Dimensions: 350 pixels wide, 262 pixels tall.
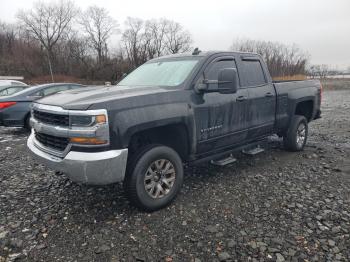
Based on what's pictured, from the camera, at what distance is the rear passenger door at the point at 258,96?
15.5 feet

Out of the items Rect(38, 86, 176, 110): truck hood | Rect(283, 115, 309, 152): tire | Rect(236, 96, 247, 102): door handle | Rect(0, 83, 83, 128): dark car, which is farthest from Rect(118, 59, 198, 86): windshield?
Rect(0, 83, 83, 128): dark car

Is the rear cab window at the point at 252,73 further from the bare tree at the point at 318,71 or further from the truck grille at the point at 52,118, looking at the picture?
the bare tree at the point at 318,71

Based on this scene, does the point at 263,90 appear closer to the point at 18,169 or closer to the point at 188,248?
the point at 188,248

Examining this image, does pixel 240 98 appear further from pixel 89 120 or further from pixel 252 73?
pixel 89 120

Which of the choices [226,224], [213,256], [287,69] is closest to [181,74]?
[226,224]

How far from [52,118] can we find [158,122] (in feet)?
3.94

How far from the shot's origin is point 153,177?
3.51m

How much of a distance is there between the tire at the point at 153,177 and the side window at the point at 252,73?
1977 mm

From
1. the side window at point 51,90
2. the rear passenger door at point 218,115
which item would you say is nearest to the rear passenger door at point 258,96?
the rear passenger door at point 218,115

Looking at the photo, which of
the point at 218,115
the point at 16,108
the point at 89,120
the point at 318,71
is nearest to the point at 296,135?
the point at 218,115

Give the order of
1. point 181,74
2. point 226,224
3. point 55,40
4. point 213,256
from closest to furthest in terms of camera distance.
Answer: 1. point 213,256
2. point 226,224
3. point 181,74
4. point 55,40

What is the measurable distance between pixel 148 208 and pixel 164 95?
53.7 inches

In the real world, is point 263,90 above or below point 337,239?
above

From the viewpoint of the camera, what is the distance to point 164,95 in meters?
3.51
